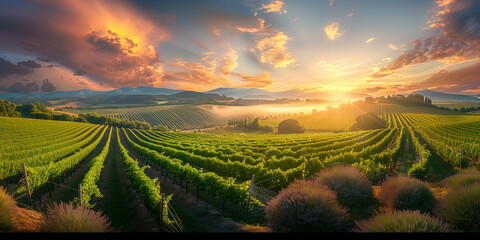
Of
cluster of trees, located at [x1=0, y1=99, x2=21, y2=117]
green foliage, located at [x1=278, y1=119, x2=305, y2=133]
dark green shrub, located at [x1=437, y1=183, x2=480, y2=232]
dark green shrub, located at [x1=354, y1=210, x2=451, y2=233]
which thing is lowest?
green foliage, located at [x1=278, y1=119, x2=305, y2=133]

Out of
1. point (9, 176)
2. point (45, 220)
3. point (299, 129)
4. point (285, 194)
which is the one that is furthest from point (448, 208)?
point (299, 129)

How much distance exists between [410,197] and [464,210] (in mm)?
1639

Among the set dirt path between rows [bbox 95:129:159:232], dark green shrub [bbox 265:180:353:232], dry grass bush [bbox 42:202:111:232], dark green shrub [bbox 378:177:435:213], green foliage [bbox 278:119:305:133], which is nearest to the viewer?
dry grass bush [bbox 42:202:111:232]

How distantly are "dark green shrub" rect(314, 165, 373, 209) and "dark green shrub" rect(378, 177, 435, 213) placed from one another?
1.05 metres

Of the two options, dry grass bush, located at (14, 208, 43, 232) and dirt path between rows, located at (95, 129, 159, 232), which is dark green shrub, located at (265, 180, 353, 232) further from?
dry grass bush, located at (14, 208, 43, 232)

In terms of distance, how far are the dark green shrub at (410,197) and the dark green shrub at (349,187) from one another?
41.4 inches

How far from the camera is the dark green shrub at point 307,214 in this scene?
5911 mm

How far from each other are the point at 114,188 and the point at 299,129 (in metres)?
86.4

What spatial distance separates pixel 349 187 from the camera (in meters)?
9.20

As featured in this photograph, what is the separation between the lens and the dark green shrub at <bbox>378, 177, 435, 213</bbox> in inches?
292

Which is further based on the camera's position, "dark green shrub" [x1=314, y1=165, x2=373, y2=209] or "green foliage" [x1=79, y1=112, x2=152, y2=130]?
"green foliage" [x1=79, y1=112, x2=152, y2=130]

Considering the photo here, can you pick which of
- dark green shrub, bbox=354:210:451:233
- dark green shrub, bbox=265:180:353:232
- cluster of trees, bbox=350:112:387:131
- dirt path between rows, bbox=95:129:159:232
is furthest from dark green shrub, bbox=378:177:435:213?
cluster of trees, bbox=350:112:387:131

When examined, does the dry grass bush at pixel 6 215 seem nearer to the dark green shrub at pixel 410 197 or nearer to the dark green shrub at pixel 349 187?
the dark green shrub at pixel 349 187

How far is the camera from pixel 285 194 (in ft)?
21.9
